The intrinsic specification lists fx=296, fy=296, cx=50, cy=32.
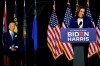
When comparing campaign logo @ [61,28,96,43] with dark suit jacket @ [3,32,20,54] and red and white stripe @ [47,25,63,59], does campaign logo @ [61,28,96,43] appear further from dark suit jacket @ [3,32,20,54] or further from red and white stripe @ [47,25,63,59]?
red and white stripe @ [47,25,63,59]

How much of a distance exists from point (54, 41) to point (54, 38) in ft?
0.30

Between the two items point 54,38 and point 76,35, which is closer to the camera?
point 76,35

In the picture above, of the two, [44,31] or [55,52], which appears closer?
[55,52]

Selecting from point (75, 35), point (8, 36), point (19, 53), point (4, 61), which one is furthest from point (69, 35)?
point (4, 61)

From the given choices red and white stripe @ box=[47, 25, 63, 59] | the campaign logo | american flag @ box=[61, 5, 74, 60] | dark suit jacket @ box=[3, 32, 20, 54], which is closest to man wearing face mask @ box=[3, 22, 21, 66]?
dark suit jacket @ box=[3, 32, 20, 54]

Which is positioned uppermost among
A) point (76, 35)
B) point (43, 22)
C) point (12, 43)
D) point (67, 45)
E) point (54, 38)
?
point (76, 35)

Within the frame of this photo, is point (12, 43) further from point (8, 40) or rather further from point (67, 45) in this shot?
point (67, 45)

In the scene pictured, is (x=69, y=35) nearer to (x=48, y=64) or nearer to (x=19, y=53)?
(x=19, y=53)

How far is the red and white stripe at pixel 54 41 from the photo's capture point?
28.9 feet

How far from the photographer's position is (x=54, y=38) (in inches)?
348

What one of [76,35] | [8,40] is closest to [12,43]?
[8,40]

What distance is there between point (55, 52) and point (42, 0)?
189 cm

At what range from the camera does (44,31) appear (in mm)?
9680

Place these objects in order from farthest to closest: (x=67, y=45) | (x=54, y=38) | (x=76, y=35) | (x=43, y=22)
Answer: (x=43, y=22) → (x=54, y=38) → (x=67, y=45) → (x=76, y=35)
